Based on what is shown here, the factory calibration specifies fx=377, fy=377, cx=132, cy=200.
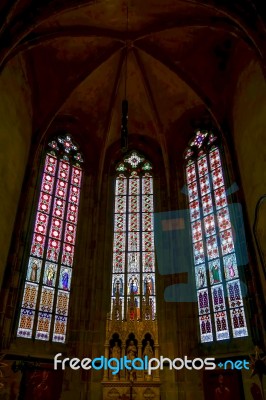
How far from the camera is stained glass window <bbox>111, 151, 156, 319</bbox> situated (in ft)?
44.9

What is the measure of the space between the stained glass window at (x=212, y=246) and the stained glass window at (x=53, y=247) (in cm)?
472

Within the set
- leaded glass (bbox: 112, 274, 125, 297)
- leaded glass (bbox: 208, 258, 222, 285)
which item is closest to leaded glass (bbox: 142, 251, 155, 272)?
leaded glass (bbox: 112, 274, 125, 297)

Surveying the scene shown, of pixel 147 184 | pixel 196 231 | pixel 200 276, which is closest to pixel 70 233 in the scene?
pixel 147 184

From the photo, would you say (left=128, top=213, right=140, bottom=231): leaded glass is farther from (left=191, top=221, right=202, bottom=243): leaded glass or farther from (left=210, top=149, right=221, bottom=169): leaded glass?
(left=210, top=149, right=221, bottom=169): leaded glass

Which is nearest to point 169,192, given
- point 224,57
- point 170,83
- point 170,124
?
point 170,124

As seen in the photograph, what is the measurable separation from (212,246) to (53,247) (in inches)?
229

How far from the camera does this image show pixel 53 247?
45.6ft

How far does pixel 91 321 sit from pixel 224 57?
11116mm

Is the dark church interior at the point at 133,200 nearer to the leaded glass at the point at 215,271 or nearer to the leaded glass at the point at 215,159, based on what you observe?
the leaded glass at the point at 215,271

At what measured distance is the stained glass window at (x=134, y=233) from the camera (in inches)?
538

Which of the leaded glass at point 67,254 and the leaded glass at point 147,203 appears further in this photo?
the leaded glass at point 147,203

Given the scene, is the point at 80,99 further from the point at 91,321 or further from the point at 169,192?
the point at 91,321

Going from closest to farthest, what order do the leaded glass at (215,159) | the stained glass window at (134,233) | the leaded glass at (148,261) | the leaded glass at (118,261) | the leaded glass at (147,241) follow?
1. the stained glass window at (134,233)
2. the leaded glass at (148,261)
3. the leaded glass at (118,261)
4. the leaded glass at (147,241)
5. the leaded glass at (215,159)

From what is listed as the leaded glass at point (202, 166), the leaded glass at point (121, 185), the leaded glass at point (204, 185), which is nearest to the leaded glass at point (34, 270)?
the leaded glass at point (121, 185)
